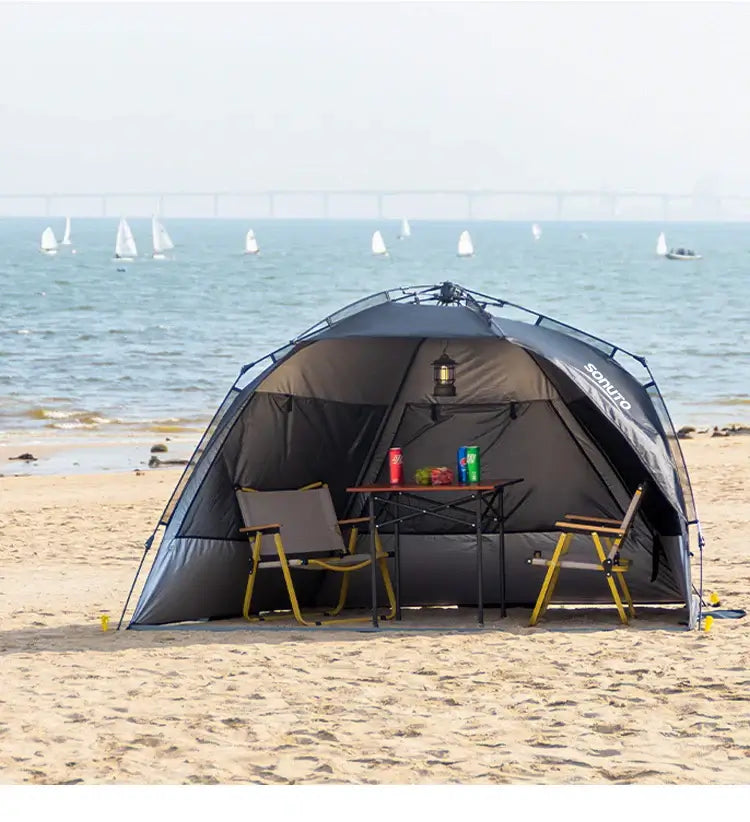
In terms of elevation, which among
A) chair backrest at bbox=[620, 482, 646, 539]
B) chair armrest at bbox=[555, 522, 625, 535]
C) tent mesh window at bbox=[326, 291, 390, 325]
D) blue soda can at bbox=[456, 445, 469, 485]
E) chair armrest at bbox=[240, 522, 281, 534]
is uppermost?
tent mesh window at bbox=[326, 291, 390, 325]

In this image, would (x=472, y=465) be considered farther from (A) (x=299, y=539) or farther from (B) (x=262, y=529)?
(B) (x=262, y=529)

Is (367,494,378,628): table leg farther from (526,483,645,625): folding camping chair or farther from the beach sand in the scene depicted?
(526,483,645,625): folding camping chair

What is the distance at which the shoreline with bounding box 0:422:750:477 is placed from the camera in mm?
14266

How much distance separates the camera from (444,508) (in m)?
7.48

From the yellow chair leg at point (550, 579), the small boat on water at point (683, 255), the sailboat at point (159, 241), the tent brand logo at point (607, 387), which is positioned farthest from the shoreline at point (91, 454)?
the small boat on water at point (683, 255)

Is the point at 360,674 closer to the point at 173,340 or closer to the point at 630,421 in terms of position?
the point at 630,421

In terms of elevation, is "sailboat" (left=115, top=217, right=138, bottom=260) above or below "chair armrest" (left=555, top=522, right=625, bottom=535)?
above

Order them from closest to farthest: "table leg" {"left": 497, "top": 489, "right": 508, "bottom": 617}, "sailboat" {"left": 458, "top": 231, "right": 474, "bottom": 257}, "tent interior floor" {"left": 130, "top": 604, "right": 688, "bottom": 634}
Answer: "tent interior floor" {"left": 130, "top": 604, "right": 688, "bottom": 634} < "table leg" {"left": 497, "top": 489, "right": 508, "bottom": 617} < "sailboat" {"left": 458, "top": 231, "right": 474, "bottom": 257}

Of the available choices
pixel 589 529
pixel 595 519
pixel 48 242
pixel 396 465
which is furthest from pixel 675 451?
pixel 48 242

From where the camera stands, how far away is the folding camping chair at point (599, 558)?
6.88 m

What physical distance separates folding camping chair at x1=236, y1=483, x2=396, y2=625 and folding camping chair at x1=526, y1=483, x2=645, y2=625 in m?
0.78

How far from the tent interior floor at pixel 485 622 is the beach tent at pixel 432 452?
7 centimetres

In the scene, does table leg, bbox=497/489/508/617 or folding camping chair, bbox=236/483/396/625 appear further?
table leg, bbox=497/489/508/617

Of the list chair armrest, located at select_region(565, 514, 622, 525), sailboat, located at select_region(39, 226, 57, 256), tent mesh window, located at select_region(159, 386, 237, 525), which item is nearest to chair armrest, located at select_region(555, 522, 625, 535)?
chair armrest, located at select_region(565, 514, 622, 525)
